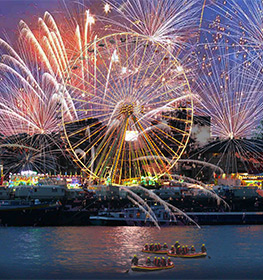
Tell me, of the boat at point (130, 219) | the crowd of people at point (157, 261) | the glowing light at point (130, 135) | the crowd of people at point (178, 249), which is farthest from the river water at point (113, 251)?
the glowing light at point (130, 135)

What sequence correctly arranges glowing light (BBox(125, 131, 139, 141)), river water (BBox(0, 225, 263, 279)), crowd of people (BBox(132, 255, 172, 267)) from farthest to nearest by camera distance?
glowing light (BBox(125, 131, 139, 141)), crowd of people (BBox(132, 255, 172, 267)), river water (BBox(0, 225, 263, 279))

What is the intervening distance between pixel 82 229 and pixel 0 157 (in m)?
61.3

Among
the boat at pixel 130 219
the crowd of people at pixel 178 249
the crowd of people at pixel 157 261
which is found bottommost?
the crowd of people at pixel 157 261

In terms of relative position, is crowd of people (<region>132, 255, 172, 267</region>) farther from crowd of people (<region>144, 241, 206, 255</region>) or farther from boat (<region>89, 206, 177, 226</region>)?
boat (<region>89, 206, 177, 226</region>)

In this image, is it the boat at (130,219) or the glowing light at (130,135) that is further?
the boat at (130,219)

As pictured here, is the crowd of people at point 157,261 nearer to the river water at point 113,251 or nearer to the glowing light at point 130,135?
the river water at point 113,251

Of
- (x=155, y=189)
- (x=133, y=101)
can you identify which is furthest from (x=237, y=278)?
(x=155, y=189)

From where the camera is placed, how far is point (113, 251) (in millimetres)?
64688

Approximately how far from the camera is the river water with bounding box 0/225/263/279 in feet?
178

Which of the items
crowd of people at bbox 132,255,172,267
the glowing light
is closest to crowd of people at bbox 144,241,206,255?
crowd of people at bbox 132,255,172,267

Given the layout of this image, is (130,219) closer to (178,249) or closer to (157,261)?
(178,249)

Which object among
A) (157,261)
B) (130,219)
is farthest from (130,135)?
(157,261)

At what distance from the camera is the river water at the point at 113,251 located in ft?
178

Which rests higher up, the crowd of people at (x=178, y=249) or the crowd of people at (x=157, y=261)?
the crowd of people at (x=178, y=249)
